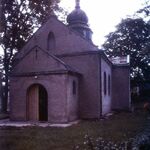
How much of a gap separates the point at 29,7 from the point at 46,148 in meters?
23.3

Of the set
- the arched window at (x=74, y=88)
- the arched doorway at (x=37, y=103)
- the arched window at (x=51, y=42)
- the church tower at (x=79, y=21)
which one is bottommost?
the arched doorway at (x=37, y=103)

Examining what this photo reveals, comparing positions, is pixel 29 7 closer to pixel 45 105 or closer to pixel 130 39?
pixel 45 105

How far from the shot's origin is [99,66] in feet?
73.9

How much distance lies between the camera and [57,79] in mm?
19828

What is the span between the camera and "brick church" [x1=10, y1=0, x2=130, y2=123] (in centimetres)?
1977

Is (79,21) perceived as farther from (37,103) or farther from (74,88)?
(37,103)

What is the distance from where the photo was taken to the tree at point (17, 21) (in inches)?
1166

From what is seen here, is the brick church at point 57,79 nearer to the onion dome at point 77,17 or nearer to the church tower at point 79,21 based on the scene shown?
the church tower at point 79,21

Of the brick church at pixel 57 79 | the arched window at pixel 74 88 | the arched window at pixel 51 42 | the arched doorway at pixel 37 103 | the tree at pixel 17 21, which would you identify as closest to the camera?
the brick church at pixel 57 79

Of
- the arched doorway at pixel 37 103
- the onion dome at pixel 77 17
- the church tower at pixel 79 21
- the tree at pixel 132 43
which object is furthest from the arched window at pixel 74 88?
the tree at pixel 132 43

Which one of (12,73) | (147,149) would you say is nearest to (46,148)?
(147,149)

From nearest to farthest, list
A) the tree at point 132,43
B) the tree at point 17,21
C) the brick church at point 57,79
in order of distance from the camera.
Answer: the brick church at point 57,79
the tree at point 17,21
the tree at point 132,43

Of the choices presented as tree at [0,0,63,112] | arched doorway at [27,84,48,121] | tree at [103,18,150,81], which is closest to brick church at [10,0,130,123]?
arched doorway at [27,84,48,121]

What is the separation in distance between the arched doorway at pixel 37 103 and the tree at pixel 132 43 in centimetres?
2926
